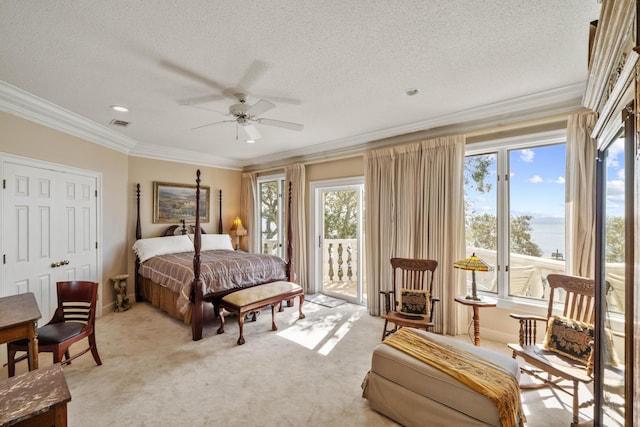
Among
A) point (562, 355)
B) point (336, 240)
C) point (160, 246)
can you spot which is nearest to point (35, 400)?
point (562, 355)

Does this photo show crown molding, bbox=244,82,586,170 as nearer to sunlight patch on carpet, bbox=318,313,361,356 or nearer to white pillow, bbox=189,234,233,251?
white pillow, bbox=189,234,233,251

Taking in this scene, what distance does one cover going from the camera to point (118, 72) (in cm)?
239

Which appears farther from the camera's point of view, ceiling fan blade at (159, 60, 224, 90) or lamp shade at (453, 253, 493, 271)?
lamp shade at (453, 253, 493, 271)

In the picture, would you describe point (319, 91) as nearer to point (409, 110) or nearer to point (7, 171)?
point (409, 110)

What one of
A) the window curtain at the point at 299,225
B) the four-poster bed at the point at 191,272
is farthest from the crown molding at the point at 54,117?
the window curtain at the point at 299,225

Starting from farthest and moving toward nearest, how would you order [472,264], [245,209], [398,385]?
[245,209], [472,264], [398,385]

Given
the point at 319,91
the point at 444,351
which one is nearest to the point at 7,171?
the point at 319,91

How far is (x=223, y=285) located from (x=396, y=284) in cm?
239

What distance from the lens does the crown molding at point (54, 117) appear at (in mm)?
2777

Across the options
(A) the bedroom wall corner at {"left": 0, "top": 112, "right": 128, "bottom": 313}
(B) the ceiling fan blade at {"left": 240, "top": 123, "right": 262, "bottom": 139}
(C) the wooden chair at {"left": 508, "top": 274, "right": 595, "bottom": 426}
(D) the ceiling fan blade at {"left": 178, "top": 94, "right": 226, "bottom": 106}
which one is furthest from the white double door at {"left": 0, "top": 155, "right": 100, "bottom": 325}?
(C) the wooden chair at {"left": 508, "top": 274, "right": 595, "bottom": 426}

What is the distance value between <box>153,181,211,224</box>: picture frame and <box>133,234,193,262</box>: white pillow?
1.63ft

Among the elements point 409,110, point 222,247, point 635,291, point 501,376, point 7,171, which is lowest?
point 501,376

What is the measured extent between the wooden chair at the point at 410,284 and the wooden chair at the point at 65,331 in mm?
2918

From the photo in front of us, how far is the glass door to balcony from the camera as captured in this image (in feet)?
16.1
